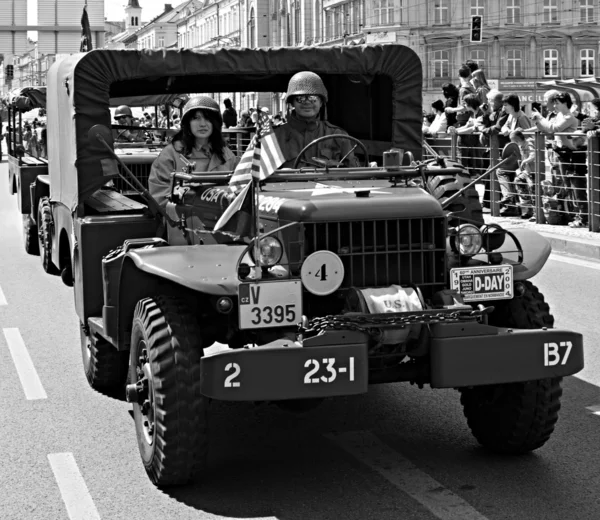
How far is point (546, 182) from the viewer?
17.3 meters

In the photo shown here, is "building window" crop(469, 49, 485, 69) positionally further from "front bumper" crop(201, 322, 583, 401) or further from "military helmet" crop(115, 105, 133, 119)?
"front bumper" crop(201, 322, 583, 401)

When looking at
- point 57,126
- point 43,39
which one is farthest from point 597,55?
point 57,126

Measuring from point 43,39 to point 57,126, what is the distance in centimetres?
5509

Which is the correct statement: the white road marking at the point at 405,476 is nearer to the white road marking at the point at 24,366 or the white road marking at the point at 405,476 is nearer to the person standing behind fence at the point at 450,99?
the white road marking at the point at 24,366

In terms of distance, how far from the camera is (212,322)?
647 centimetres

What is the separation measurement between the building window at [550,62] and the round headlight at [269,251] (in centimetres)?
8856

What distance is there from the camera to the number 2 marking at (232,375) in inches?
213

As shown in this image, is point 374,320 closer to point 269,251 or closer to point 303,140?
point 269,251

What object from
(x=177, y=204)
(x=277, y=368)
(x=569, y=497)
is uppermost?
(x=177, y=204)

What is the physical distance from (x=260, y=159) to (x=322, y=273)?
84 cm

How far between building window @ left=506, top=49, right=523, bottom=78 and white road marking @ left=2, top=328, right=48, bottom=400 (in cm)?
8431

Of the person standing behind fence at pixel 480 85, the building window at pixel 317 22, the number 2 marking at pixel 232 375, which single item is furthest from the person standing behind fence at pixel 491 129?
the building window at pixel 317 22

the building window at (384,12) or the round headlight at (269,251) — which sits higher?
the building window at (384,12)

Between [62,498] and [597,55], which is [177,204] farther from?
[597,55]
